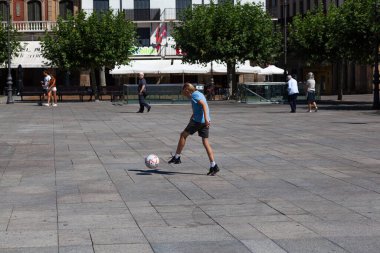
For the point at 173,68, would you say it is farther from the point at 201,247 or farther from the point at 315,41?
the point at 201,247

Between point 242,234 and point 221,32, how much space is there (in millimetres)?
42609

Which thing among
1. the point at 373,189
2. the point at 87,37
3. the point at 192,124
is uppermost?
the point at 87,37

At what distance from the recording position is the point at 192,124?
40.0ft

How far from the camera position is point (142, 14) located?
5944 centimetres

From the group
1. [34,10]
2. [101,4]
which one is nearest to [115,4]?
[101,4]

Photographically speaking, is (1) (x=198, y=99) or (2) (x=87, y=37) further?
(2) (x=87, y=37)

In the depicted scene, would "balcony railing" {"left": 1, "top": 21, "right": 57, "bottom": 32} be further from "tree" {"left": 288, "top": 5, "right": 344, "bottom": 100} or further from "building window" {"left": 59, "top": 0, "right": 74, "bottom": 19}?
"tree" {"left": 288, "top": 5, "right": 344, "bottom": 100}

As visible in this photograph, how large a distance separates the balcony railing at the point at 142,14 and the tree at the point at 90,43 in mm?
10200

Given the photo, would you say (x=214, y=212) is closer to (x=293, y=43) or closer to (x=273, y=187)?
(x=273, y=187)

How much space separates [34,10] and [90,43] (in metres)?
13.8

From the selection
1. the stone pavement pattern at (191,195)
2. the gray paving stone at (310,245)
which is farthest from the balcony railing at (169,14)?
the gray paving stone at (310,245)

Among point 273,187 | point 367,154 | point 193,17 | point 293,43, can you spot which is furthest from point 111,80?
point 273,187

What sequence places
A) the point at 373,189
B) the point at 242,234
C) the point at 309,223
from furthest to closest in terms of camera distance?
the point at 373,189 < the point at 309,223 < the point at 242,234

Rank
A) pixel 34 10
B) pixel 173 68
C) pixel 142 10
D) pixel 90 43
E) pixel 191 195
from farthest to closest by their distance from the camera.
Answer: pixel 34 10, pixel 142 10, pixel 173 68, pixel 90 43, pixel 191 195
